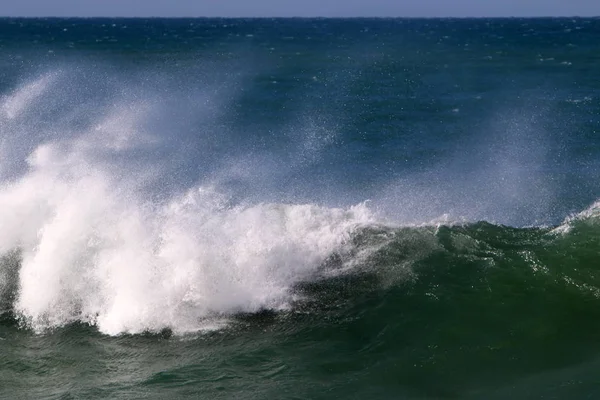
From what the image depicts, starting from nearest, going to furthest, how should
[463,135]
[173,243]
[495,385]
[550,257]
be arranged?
[495,385] < [173,243] < [550,257] < [463,135]

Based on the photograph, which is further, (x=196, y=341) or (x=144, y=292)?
(x=144, y=292)

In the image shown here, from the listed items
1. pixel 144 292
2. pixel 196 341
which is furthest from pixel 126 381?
pixel 144 292

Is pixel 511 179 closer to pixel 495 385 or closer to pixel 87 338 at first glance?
pixel 495 385

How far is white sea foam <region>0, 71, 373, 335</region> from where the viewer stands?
11.3 metres

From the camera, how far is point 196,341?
10461mm

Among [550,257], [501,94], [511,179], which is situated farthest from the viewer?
[501,94]

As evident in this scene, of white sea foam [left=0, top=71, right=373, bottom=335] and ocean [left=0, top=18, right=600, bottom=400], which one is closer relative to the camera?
ocean [left=0, top=18, right=600, bottom=400]

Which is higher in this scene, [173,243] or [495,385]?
[173,243]

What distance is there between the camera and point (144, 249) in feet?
39.6

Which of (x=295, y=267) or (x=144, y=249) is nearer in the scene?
(x=144, y=249)

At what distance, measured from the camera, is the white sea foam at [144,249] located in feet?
37.1

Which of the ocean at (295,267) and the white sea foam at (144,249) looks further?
the white sea foam at (144,249)

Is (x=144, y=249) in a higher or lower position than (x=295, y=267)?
higher

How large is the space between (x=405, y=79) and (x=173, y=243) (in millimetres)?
29307
